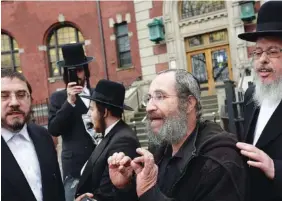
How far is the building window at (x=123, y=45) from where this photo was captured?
59.4ft

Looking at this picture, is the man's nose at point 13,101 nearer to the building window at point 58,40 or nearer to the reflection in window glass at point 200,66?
the reflection in window glass at point 200,66

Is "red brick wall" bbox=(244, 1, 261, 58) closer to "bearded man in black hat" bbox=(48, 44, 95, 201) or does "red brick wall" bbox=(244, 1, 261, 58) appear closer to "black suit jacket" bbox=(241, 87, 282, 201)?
"bearded man in black hat" bbox=(48, 44, 95, 201)

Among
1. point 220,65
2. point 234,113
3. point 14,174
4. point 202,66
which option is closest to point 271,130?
point 14,174

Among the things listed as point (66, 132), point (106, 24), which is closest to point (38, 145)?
point (66, 132)

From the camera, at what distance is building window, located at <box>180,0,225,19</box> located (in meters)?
15.0

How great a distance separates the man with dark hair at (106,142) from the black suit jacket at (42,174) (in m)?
0.26

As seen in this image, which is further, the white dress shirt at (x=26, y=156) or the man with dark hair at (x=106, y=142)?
the man with dark hair at (x=106, y=142)

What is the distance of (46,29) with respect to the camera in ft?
63.6

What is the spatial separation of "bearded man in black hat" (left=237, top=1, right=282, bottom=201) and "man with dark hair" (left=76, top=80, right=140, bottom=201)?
2.79ft

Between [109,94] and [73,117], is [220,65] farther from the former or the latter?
[109,94]

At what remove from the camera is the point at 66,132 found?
4059mm

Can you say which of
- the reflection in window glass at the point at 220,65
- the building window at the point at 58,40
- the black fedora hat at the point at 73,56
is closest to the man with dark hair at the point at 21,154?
the black fedora hat at the point at 73,56

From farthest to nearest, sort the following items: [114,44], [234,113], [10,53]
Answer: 1. [10,53]
2. [114,44]
3. [234,113]

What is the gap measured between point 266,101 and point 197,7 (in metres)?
13.4
